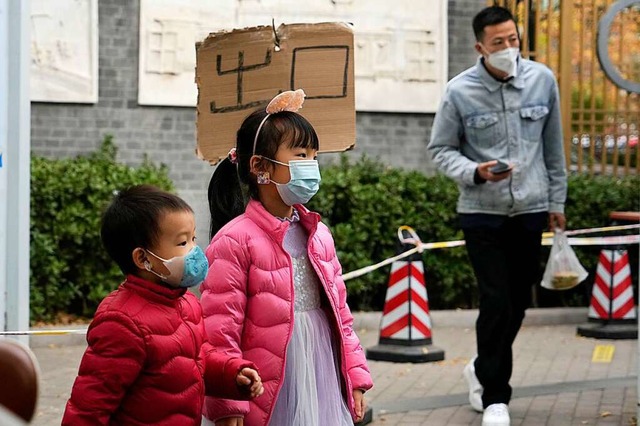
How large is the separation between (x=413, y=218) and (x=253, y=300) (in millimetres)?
7070

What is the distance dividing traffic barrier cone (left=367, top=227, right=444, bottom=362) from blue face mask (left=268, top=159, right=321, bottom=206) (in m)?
4.95

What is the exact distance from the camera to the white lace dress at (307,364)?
155 inches

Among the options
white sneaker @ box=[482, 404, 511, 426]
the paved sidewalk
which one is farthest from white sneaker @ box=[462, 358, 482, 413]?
white sneaker @ box=[482, 404, 511, 426]

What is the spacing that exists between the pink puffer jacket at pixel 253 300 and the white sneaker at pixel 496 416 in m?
2.49

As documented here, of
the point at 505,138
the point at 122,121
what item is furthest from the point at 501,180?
the point at 122,121

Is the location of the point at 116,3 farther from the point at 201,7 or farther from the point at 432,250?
the point at 432,250

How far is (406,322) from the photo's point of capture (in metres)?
8.84

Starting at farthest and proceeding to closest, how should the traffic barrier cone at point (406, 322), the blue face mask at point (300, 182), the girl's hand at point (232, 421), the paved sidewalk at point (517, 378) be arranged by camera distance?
the traffic barrier cone at point (406, 322) < the paved sidewalk at point (517, 378) < the blue face mask at point (300, 182) < the girl's hand at point (232, 421)

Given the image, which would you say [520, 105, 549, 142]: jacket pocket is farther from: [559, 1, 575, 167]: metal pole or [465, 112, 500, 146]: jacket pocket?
[559, 1, 575, 167]: metal pole

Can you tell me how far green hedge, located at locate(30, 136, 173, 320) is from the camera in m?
9.96

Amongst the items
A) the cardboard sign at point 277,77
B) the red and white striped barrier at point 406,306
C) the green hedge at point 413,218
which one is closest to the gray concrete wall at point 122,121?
the green hedge at point 413,218

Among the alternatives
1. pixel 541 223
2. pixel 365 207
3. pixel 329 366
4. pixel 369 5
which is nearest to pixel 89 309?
pixel 365 207

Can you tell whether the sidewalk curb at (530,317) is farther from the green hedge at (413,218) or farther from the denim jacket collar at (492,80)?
the denim jacket collar at (492,80)

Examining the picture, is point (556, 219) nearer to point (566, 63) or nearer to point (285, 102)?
point (285, 102)
